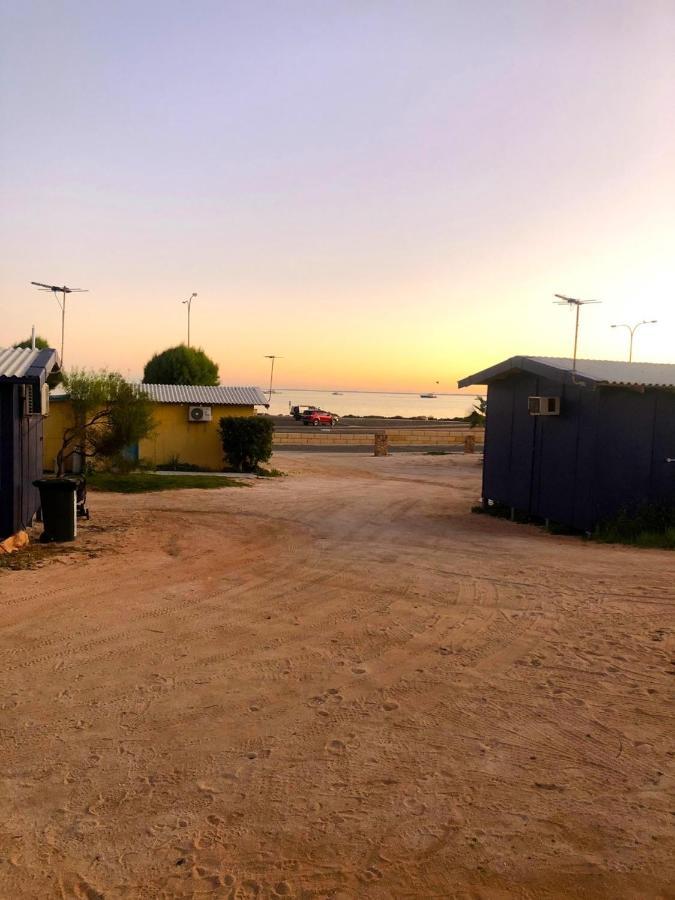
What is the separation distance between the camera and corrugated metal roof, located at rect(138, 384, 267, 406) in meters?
26.0

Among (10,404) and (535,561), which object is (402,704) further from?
(10,404)

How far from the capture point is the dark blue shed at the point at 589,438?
13633mm

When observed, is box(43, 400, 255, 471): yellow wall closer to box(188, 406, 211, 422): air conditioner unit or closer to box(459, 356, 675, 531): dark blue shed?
box(188, 406, 211, 422): air conditioner unit

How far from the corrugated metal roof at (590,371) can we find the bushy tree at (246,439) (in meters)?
9.23

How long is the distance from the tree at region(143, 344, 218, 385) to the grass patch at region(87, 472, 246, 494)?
1729 cm

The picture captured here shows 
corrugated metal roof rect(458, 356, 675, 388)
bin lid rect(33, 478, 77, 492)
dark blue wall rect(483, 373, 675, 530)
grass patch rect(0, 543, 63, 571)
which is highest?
corrugated metal roof rect(458, 356, 675, 388)

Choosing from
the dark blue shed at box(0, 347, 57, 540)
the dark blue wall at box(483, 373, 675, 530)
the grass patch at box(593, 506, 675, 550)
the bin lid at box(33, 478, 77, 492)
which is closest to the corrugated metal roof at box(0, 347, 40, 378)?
the dark blue shed at box(0, 347, 57, 540)

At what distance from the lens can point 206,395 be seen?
26.8 meters

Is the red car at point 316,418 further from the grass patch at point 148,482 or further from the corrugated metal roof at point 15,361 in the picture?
the corrugated metal roof at point 15,361

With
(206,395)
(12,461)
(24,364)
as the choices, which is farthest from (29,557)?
(206,395)

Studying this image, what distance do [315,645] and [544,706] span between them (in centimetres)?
218

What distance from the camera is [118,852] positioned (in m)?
3.74

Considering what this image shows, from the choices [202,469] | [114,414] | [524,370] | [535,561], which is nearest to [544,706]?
[535,561]

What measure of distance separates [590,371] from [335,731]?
11.4 m
